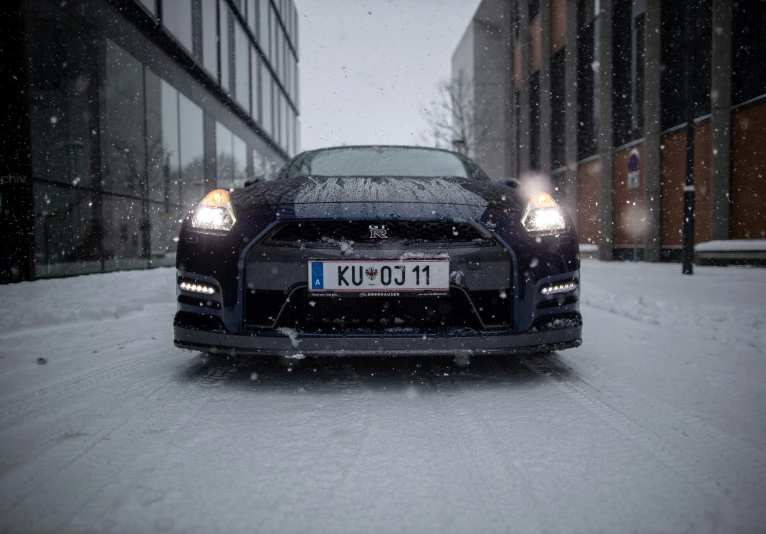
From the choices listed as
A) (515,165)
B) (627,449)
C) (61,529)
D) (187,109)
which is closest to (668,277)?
(627,449)

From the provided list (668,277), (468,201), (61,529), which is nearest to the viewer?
(61,529)

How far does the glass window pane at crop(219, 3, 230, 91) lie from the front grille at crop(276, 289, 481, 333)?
16.4 m

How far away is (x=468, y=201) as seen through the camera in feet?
8.33

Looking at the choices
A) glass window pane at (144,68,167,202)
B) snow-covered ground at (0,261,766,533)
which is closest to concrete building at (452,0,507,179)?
glass window pane at (144,68,167,202)

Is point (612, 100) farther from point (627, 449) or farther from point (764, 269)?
point (627, 449)

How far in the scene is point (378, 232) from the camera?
2303 millimetres

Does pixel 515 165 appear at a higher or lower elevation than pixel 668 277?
higher

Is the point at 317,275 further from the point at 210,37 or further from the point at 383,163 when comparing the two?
the point at 210,37

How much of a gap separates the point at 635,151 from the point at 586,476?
13.1 m

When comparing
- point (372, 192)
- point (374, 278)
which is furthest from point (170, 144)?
point (374, 278)

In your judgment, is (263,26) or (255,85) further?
(263,26)

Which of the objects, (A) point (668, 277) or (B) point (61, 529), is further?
(A) point (668, 277)

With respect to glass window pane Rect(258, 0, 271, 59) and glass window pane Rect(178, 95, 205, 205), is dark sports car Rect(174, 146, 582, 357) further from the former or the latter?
glass window pane Rect(258, 0, 271, 59)

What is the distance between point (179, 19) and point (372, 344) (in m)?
14.0
